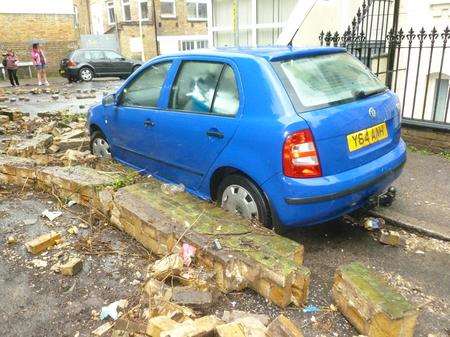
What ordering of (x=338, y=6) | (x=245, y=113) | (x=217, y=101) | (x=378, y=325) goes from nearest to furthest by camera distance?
1. (x=378, y=325)
2. (x=245, y=113)
3. (x=217, y=101)
4. (x=338, y=6)

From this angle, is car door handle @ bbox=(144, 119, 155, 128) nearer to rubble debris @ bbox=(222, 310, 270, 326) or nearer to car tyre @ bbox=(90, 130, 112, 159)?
car tyre @ bbox=(90, 130, 112, 159)

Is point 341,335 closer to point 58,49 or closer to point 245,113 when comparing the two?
point 245,113

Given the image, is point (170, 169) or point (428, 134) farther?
point (428, 134)

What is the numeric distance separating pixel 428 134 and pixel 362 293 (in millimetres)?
4188

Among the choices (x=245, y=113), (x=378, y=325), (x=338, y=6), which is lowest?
(x=378, y=325)

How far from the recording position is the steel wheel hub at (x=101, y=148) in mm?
5587

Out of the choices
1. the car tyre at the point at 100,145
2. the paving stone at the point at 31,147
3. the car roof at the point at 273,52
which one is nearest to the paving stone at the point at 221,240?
the car roof at the point at 273,52

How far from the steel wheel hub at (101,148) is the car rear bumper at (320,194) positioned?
9.76 ft

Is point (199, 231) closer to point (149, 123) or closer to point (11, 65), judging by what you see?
point (149, 123)

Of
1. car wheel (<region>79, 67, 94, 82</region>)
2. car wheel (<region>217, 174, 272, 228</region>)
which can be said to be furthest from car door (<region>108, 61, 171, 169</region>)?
car wheel (<region>79, 67, 94, 82</region>)

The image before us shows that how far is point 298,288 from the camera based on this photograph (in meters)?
2.77

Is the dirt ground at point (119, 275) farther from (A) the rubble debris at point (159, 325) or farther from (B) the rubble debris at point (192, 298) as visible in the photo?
(A) the rubble debris at point (159, 325)

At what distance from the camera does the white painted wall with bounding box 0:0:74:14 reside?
22953mm

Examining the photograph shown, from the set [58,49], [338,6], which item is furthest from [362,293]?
[58,49]
